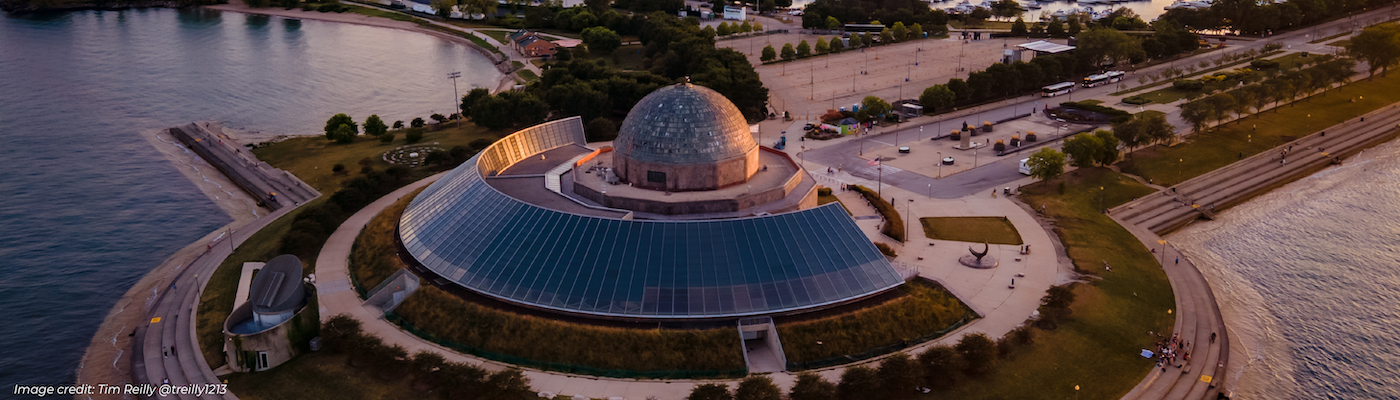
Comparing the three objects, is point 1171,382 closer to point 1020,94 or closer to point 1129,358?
point 1129,358

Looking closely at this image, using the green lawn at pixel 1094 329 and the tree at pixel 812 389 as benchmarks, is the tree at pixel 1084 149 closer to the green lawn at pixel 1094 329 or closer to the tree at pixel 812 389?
the green lawn at pixel 1094 329

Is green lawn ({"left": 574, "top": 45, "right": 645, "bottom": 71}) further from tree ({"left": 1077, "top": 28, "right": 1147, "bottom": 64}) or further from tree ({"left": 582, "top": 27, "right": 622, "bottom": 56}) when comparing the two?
tree ({"left": 1077, "top": 28, "right": 1147, "bottom": 64})

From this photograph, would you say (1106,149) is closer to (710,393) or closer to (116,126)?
(710,393)

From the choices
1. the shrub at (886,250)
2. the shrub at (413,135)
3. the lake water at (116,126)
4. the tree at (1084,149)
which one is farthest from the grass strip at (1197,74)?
the lake water at (116,126)

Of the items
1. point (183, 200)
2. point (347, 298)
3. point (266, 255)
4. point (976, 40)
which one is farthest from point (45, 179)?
point (976, 40)

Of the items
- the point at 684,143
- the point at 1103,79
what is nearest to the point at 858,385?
the point at 684,143

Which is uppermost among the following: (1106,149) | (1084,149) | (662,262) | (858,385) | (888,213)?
(1084,149)
